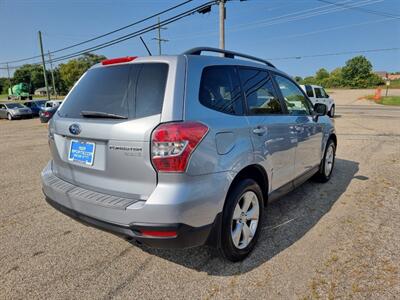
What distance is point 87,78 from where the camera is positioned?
2.67 m

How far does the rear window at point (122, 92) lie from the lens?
6.73 feet

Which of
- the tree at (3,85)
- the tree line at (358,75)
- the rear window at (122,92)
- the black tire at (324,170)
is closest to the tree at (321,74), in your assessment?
the tree line at (358,75)

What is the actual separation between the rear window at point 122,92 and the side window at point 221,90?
34 cm

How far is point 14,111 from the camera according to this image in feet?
72.5

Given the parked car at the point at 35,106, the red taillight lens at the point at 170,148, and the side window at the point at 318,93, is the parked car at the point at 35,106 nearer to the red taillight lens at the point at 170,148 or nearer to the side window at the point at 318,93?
the side window at the point at 318,93

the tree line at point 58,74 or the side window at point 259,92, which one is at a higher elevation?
the tree line at point 58,74

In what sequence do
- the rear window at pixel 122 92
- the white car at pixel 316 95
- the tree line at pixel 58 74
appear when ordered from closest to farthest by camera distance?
the rear window at pixel 122 92, the white car at pixel 316 95, the tree line at pixel 58 74

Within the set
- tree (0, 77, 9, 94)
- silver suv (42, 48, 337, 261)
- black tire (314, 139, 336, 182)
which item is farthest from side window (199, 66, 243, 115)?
tree (0, 77, 9, 94)

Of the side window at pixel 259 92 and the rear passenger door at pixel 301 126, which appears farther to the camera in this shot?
the rear passenger door at pixel 301 126

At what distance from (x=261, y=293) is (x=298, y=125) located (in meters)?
2.05

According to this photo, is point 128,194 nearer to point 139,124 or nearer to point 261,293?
point 139,124

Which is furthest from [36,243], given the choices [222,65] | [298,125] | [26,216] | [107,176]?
[298,125]

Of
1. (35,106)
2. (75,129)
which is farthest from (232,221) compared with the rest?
(35,106)

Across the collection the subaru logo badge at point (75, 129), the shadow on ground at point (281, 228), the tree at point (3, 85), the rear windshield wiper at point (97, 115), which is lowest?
the shadow on ground at point (281, 228)
